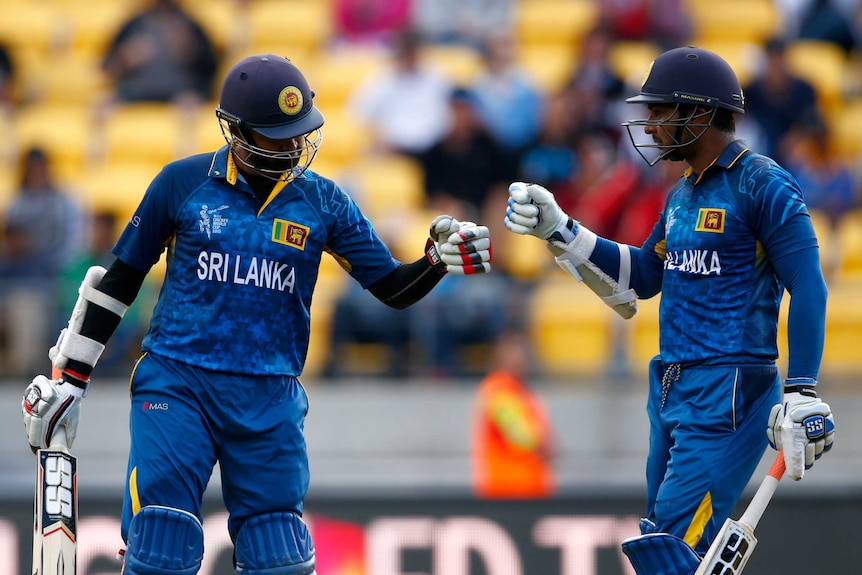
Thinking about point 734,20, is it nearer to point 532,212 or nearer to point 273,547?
point 532,212

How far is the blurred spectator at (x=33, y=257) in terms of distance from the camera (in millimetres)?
8984

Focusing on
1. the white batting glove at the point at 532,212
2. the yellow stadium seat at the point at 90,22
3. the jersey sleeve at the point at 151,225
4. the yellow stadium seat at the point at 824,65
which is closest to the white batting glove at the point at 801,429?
the white batting glove at the point at 532,212

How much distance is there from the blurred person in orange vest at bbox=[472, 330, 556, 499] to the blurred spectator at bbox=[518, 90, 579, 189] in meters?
1.61

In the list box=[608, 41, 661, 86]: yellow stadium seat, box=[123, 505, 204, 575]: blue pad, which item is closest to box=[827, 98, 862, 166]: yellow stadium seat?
box=[608, 41, 661, 86]: yellow stadium seat

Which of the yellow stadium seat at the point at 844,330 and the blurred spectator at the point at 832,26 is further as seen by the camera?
the blurred spectator at the point at 832,26

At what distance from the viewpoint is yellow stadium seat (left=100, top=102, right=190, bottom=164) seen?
1121 cm

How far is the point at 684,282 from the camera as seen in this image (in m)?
5.14

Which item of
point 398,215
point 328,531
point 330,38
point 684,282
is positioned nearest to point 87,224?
point 398,215

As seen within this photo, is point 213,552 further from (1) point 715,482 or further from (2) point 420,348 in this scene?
(1) point 715,482

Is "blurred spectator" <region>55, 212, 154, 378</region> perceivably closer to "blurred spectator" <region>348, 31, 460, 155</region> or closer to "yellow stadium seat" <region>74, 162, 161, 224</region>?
"yellow stadium seat" <region>74, 162, 161, 224</region>

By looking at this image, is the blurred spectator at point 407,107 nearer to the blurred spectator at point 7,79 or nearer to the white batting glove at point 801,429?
the blurred spectator at point 7,79

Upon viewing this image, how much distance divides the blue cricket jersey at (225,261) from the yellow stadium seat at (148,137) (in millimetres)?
6144

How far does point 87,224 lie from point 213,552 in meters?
3.73

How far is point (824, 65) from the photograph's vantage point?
11688mm
